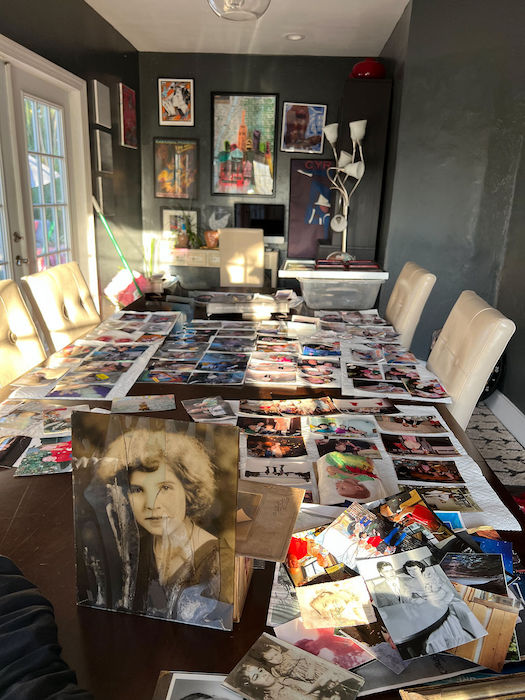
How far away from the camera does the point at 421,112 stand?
372 centimetres

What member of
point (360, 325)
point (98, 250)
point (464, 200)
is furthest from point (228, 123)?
point (360, 325)

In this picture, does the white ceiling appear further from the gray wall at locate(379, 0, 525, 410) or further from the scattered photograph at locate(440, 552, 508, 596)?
the scattered photograph at locate(440, 552, 508, 596)

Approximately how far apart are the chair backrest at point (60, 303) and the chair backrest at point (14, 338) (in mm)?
210

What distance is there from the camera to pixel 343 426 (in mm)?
1299

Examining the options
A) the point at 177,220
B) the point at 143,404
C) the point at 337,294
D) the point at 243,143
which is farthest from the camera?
the point at 177,220

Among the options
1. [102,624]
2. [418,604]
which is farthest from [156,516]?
[418,604]

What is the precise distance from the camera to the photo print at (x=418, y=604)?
644mm

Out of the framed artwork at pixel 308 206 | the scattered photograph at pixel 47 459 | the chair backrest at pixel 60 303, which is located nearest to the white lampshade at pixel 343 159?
the framed artwork at pixel 308 206

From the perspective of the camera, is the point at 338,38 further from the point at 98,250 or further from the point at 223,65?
the point at 98,250

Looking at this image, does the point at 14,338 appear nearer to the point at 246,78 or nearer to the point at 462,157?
the point at 462,157

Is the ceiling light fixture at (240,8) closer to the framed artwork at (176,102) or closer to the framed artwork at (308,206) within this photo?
the framed artwork at (308,206)

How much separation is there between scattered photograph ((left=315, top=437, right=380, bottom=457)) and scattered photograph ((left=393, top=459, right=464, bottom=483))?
0.06 m

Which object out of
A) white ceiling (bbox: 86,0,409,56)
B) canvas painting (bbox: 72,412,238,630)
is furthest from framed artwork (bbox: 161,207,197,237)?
canvas painting (bbox: 72,412,238,630)

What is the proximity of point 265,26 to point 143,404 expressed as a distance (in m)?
4.09
